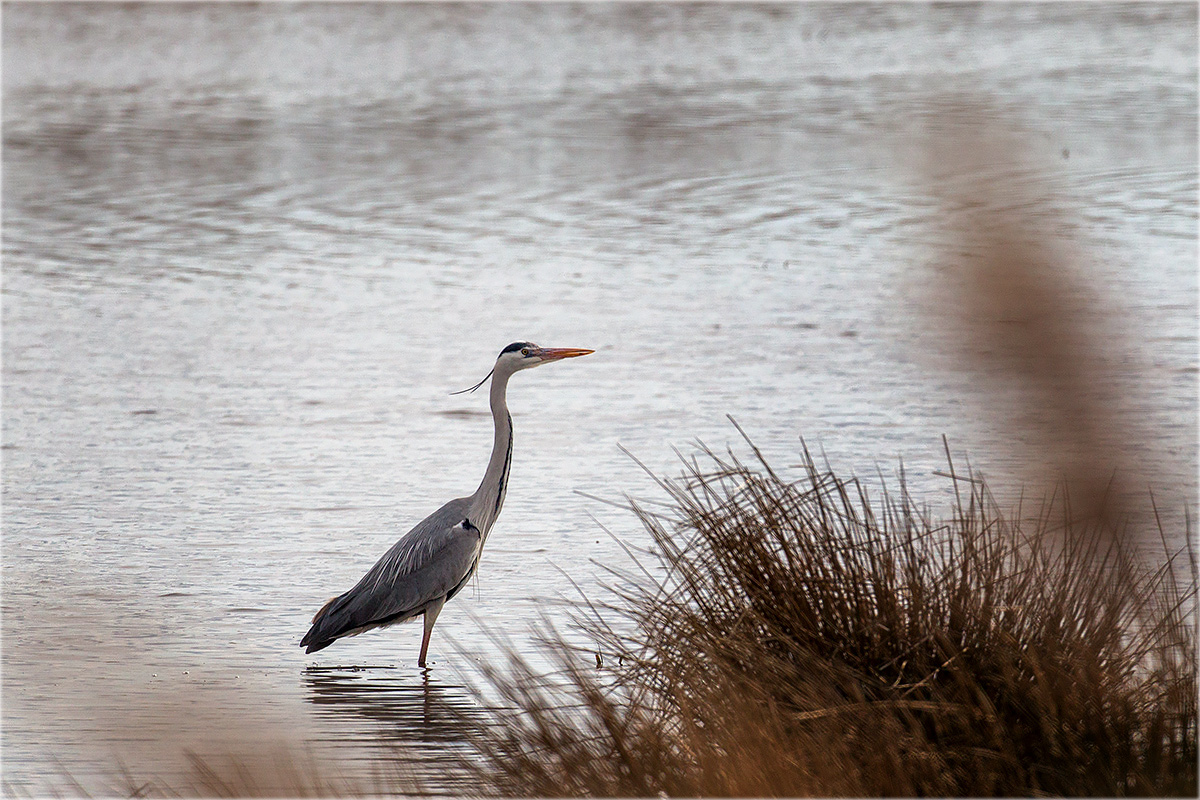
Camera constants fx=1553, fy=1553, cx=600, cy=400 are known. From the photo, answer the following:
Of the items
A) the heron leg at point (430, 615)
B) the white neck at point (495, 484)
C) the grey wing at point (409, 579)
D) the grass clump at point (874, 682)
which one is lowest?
the heron leg at point (430, 615)

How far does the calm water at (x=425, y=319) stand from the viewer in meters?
5.28

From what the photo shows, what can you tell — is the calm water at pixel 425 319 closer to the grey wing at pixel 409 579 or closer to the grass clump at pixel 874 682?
the grey wing at pixel 409 579

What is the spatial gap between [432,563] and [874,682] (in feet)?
9.79

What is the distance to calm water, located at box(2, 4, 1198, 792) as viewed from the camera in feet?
17.3

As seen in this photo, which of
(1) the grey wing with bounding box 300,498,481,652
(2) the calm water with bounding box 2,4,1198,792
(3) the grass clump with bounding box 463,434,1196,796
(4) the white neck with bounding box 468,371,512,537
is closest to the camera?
(3) the grass clump with bounding box 463,434,1196,796

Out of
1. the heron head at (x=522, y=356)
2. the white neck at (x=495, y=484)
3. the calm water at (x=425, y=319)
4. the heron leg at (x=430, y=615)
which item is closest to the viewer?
the calm water at (x=425, y=319)

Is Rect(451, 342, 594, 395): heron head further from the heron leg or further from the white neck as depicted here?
the heron leg

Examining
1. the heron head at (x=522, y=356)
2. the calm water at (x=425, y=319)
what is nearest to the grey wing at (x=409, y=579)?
the calm water at (x=425, y=319)

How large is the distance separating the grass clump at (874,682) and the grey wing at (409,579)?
2020 millimetres

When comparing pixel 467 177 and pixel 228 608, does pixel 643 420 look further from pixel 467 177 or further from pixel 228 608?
pixel 467 177

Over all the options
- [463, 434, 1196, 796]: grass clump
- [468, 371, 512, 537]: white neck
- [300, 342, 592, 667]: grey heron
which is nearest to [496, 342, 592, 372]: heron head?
[300, 342, 592, 667]: grey heron

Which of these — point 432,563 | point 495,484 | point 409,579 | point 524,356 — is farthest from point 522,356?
point 409,579

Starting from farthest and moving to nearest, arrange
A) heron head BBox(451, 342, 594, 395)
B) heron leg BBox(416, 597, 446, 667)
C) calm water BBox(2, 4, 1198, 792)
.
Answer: heron head BBox(451, 342, 594, 395) → heron leg BBox(416, 597, 446, 667) → calm water BBox(2, 4, 1198, 792)

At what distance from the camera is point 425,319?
12.2m
